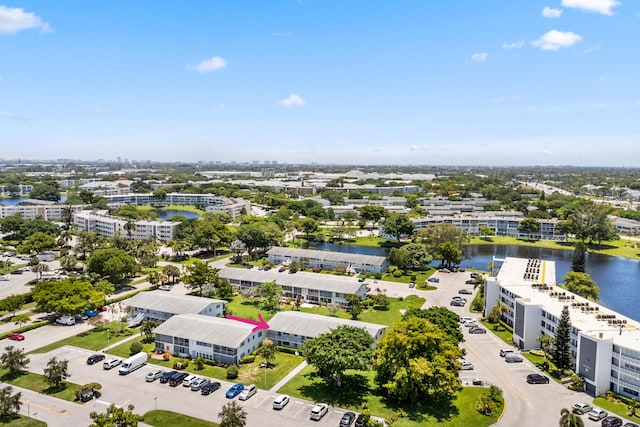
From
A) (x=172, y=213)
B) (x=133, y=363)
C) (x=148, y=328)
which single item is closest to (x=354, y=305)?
(x=148, y=328)

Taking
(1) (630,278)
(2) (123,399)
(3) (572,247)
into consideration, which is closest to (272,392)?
(2) (123,399)

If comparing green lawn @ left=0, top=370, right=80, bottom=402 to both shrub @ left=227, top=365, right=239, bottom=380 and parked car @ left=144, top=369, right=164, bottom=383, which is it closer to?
parked car @ left=144, top=369, right=164, bottom=383

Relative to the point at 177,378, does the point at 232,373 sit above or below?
above

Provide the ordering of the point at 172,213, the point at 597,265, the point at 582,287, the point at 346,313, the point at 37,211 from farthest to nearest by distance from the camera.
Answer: the point at 172,213 → the point at 37,211 → the point at 597,265 → the point at 582,287 → the point at 346,313

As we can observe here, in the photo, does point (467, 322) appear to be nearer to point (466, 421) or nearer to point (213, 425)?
point (466, 421)

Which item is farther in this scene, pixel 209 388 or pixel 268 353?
pixel 268 353

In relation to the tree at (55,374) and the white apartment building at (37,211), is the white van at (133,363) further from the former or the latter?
the white apartment building at (37,211)

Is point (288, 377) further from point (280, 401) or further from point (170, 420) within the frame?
point (170, 420)
